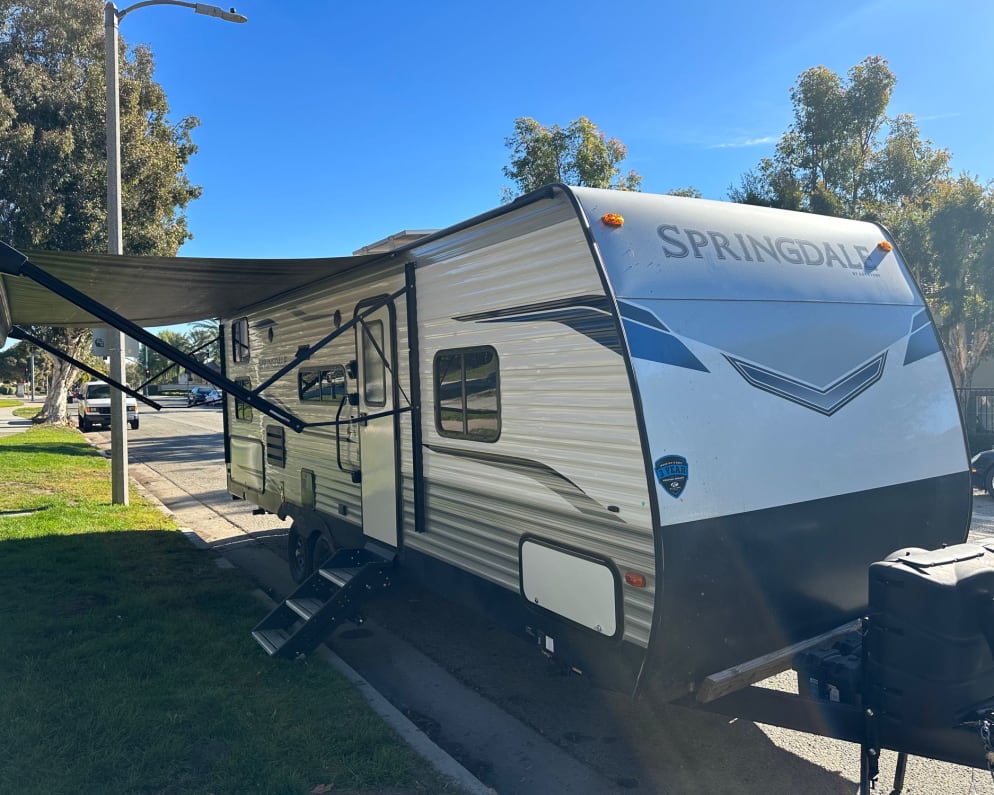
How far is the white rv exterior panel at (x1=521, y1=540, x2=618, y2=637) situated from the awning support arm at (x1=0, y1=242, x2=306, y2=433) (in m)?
2.11

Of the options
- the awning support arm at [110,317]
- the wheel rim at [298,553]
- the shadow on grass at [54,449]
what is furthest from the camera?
the shadow on grass at [54,449]

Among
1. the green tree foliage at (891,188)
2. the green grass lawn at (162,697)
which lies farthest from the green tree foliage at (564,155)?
the green grass lawn at (162,697)

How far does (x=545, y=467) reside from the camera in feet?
12.2

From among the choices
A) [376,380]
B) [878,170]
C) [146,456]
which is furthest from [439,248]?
[146,456]

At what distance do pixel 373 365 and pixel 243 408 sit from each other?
11.6 ft

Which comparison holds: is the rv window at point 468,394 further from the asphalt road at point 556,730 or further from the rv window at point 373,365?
the asphalt road at point 556,730

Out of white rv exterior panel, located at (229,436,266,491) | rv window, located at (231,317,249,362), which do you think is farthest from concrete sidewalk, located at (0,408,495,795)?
rv window, located at (231,317,249,362)

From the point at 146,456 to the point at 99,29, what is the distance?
10418 millimetres

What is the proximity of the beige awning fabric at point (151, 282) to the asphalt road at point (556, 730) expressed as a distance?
248 centimetres

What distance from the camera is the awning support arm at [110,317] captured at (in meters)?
3.95

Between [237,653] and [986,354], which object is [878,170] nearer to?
[986,354]

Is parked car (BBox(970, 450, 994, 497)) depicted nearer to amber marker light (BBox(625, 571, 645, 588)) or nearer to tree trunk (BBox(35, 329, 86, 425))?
amber marker light (BBox(625, 571, 645, 588))

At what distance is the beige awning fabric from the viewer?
492 cm

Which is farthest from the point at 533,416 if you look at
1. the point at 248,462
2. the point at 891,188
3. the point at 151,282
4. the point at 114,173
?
the point at 891,188
